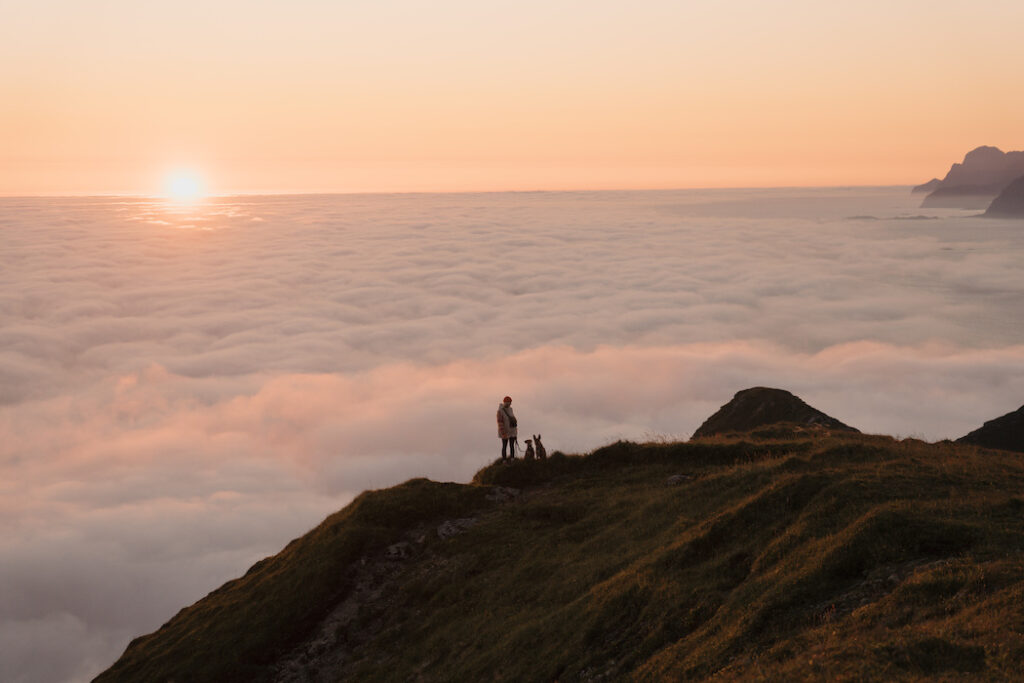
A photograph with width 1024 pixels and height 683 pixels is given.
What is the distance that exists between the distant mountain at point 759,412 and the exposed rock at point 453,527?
27.8 meters

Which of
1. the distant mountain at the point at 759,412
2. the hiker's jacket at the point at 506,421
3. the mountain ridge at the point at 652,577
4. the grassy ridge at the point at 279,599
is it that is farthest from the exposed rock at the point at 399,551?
the distant mountain at the point at 759,412

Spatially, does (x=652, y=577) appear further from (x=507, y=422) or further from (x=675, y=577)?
(x=507, y=422)

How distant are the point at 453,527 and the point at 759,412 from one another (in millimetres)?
33301

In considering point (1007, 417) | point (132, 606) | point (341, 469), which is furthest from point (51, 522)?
point (1007, 417)

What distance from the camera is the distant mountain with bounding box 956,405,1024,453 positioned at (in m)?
49.4

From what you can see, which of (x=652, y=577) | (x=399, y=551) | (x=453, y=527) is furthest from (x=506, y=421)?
(x=652, y=577)

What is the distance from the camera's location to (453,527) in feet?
106

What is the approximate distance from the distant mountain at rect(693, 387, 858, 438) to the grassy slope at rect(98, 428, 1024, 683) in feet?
52.7

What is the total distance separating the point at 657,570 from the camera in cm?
2103

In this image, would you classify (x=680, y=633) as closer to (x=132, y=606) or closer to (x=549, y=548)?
(x=549, y=548)

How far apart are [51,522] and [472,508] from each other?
611ft

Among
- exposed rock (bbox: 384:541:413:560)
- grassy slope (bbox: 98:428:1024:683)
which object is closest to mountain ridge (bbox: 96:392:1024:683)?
grassy slope (bbox: 98:428:1024:683)

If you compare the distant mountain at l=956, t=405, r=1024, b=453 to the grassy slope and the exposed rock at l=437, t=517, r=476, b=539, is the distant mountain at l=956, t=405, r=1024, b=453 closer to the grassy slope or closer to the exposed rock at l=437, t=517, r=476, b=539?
the grassy slope

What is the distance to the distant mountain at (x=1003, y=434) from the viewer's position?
4938 cm
